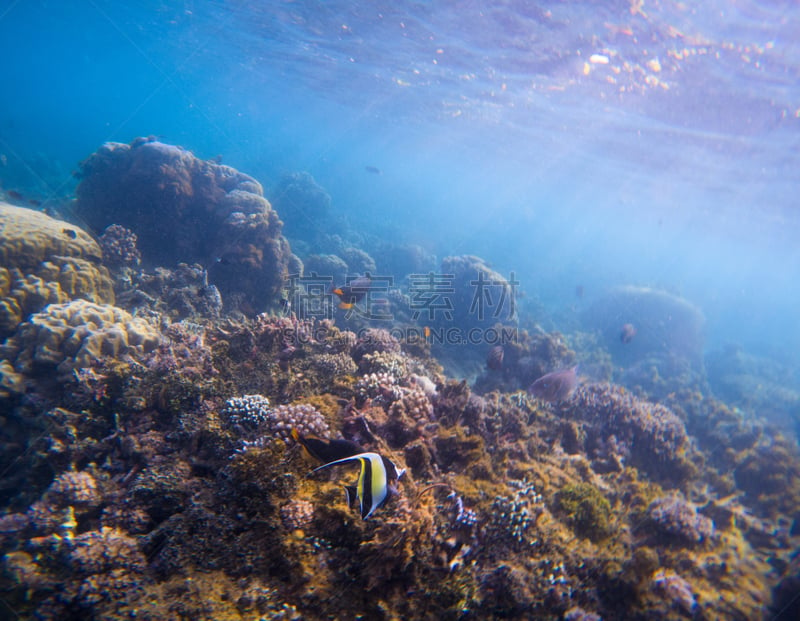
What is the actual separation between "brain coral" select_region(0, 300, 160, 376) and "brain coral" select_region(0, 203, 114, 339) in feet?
2.50

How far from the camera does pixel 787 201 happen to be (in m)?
27.4

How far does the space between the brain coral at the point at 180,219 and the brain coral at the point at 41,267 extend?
8.52 ft

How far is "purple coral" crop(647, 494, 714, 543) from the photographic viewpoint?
4.72m

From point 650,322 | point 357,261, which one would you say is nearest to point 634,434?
Result: point 357,261

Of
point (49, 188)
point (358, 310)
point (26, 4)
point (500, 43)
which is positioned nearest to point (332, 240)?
point (358, 310)

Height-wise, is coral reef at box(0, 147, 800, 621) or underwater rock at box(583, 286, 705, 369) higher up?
underwater rock at box(583, 286, 705, 369)

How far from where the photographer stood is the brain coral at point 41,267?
20.7ft

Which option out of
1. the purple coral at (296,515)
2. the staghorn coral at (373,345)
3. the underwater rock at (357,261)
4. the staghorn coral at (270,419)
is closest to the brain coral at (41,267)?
the staghorn coral at (270,419)

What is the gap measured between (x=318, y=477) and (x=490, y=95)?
28.0 metres

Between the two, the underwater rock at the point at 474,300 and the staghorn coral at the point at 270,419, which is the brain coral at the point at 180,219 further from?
the staghorn coral at the point at 270,419

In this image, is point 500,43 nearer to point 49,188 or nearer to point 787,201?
point 49,188

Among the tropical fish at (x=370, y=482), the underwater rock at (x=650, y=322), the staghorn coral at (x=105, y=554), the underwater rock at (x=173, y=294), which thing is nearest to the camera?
the tropical fish at (x=370, y=482)

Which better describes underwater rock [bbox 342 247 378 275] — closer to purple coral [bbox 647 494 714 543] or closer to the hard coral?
the hard coral

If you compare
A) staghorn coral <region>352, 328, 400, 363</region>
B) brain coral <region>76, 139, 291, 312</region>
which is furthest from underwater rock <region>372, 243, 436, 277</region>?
staghorn coral <region>352, 328, 400, 363</region>
